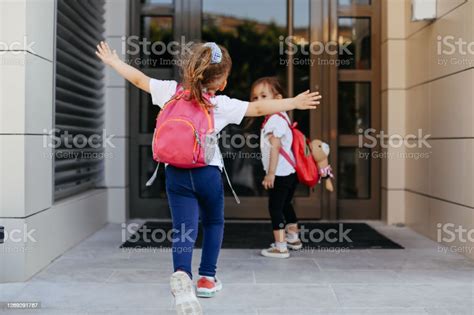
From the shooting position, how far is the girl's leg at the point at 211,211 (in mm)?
3588

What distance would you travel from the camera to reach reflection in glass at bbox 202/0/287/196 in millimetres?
6930

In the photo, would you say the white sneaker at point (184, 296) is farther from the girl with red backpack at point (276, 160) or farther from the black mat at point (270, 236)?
the black mat at point (270, 236)

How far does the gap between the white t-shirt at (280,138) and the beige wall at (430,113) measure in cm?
143

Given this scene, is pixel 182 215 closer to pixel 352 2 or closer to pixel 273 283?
pixel 273 283

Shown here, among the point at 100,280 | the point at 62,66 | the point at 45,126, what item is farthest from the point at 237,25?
the point at 100,280

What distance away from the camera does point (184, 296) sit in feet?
10.6

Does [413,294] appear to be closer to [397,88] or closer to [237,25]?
[397,88]

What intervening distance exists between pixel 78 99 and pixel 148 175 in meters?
1.61

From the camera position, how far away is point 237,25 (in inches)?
274

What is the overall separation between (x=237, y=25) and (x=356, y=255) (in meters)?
3.13
